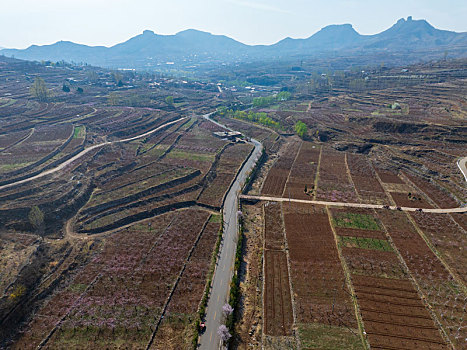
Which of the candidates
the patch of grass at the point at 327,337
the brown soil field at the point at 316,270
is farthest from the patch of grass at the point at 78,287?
the patch of grass at the point at 327,337

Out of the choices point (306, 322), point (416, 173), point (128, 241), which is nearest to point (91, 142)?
point (128, 241)

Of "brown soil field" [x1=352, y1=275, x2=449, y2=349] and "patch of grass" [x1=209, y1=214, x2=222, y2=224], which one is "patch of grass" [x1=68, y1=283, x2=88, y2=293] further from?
"brown soil field" [x1=352, y1=275, x2=449, y2=349]

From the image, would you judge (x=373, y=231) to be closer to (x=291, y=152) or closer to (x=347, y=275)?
(x=347, y=275)

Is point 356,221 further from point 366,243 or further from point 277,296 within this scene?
point 277,296

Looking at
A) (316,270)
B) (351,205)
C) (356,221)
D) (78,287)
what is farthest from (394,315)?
(78,287)

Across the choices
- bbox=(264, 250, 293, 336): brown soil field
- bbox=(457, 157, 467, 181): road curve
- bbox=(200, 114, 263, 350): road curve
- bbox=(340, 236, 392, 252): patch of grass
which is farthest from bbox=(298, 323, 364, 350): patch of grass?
bbox=(457, 157, 467, 181): road curve

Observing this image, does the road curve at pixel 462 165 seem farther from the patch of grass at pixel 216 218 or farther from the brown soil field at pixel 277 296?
the patch of grass at pixel 216 218
